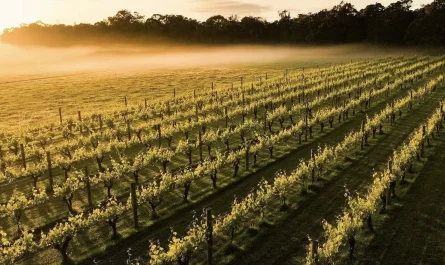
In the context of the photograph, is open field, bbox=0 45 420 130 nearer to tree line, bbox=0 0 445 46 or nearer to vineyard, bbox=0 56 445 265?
tree line, bbox=0 0 445 46

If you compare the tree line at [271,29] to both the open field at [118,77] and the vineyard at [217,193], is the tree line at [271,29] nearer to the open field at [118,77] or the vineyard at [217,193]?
the open field at [118,77]

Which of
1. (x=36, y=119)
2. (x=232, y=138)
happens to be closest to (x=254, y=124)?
(x=232, y=138)

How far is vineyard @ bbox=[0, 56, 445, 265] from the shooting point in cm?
1380

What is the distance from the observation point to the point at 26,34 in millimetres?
145125

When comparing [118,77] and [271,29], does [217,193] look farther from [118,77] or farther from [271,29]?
[271,29]

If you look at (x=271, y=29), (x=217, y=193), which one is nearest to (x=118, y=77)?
(x=217, y=193)

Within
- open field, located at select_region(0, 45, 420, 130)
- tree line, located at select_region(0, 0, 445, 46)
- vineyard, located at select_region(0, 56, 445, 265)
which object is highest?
tree line, located at select_region(0, 0, 445, 46)

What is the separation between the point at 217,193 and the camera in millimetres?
18672

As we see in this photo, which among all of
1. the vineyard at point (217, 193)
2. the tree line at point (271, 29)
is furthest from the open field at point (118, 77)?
the vineyard at point (217, 193)

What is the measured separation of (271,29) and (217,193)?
4759 inches

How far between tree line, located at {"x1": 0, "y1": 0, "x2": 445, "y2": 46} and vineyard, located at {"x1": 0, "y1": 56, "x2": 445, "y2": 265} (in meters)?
79.8

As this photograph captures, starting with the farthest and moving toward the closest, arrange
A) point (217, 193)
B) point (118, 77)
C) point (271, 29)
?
point (271, 29) < point (118, 77) < point (217, 193)

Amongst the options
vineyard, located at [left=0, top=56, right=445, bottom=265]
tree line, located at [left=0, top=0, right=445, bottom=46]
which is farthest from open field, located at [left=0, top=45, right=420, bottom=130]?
vineyard, located at [left=0, top=56, right=445, bottom=265]

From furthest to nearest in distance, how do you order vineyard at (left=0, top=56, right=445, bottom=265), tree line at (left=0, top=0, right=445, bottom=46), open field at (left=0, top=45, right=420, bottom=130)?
tree line at (left=0, top=0, right=445, bottom=46), open field at (left=0, top=45, right=420, bottom=130), vineyard at (left=0, top=56, right=445, bottom=265)
